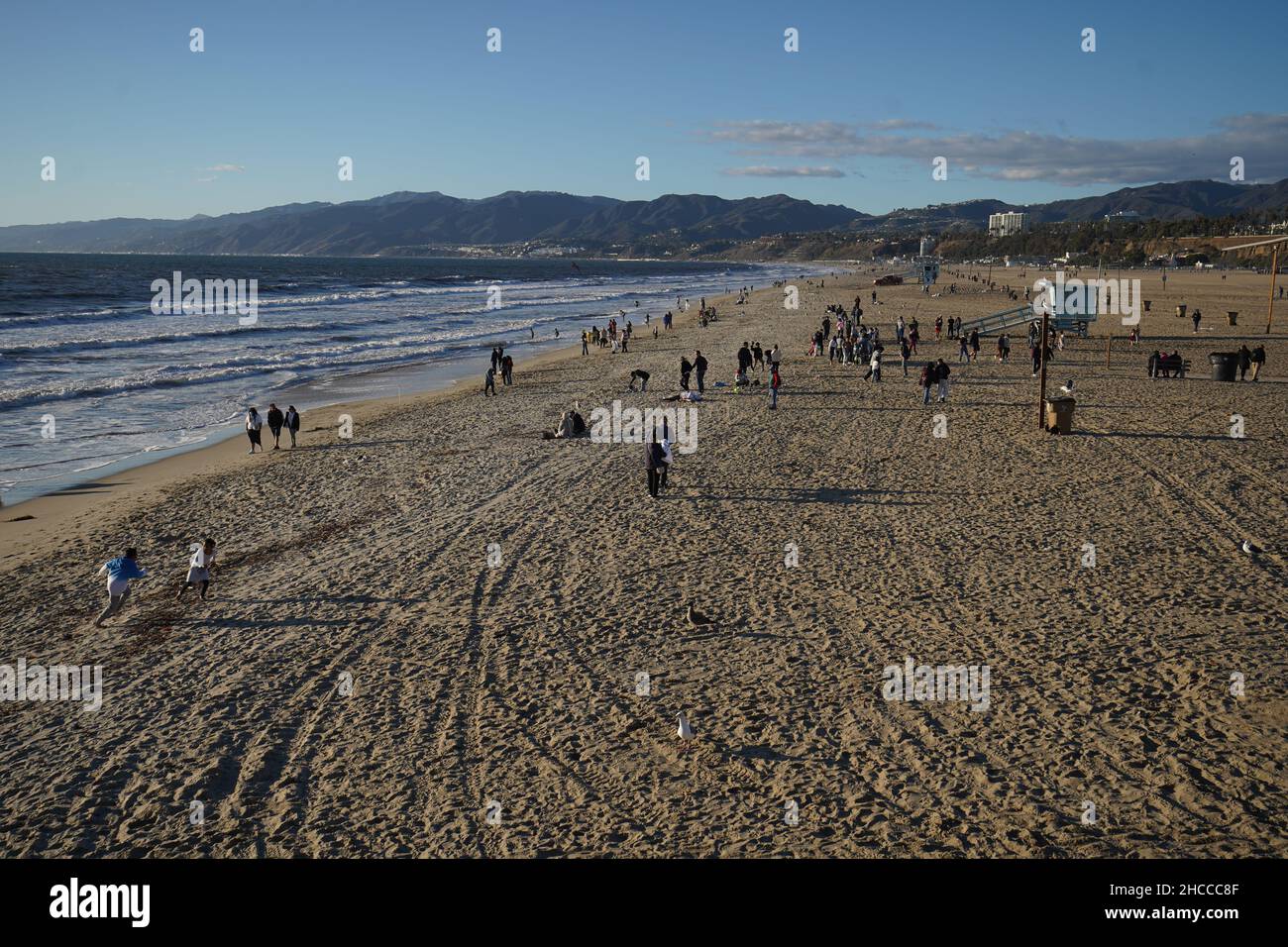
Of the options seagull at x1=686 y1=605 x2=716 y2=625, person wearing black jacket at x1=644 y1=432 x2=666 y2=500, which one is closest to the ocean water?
person wearing black jacket at x1=644 y1=432 x2=666 y2=500

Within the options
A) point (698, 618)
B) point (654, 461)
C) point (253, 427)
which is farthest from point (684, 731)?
point (253, 427)

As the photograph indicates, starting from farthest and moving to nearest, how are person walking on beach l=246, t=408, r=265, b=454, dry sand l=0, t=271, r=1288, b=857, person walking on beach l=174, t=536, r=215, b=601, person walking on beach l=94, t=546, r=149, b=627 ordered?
person walking on beach l=246, t=408, r=265, b=454 → person walking on beach l=174, t=536, r=215, b=601 → person walking on beach l=94, t=546, r=149, b=627 → dry sand l=0, t=271, r=1288, b=857

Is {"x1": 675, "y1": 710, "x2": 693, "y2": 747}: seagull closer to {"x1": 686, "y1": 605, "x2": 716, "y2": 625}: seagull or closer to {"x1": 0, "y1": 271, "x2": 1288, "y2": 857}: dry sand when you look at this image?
{"x1": 0, "y1": 271, "x2": 1288, "y2": 857}: dry sand

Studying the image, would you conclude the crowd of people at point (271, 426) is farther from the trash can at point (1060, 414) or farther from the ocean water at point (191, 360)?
the trash can at point (1060, 414)

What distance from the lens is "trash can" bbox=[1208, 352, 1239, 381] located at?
2509 cm

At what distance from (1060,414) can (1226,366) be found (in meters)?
9.92

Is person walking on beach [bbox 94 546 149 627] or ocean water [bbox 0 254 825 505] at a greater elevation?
ocean water [bbox 0 254 825 505]

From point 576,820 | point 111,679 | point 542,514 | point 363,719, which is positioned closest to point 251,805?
point 363,719

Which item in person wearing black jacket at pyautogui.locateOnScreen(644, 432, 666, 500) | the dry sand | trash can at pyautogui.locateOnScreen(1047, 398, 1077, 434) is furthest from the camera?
trash can at pyautogui.locateOnScreen(1047, 398, 1077, 434)

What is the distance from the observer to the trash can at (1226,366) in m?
25.1

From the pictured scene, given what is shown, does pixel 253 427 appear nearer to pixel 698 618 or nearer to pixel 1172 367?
pixel 698 618

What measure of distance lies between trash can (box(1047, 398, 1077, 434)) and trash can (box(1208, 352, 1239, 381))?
956 centimetres
